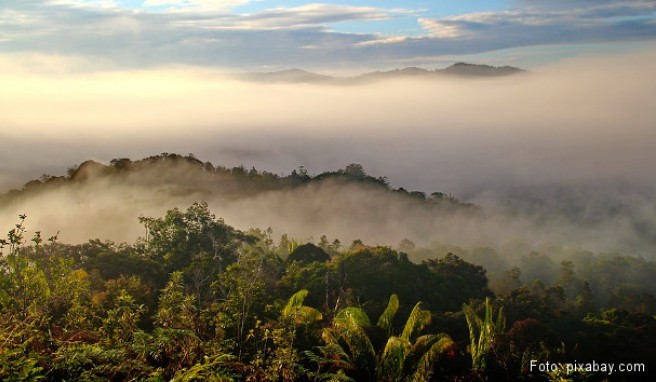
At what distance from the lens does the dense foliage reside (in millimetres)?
9961

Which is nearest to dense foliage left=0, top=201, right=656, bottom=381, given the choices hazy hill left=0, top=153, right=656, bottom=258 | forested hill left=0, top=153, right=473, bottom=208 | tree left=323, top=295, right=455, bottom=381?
tree left=323, top=295, right=455, bottom=381

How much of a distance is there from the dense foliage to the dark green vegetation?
6 cm

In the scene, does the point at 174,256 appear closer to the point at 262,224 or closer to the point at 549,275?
the point at 549,275

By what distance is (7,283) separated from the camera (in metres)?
14.4

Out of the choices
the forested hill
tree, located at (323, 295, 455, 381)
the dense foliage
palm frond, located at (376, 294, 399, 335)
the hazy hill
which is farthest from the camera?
the forested hill

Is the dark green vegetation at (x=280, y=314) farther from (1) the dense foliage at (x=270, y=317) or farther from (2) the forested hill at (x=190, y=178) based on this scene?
(2) the forested hill at (x=190, y=178)

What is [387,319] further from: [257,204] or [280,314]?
[257,204]

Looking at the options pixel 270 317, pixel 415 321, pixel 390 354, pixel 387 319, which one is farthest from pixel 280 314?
pixel 387 319

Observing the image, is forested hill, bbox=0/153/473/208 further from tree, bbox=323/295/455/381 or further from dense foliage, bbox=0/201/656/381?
tree, bbox=323/295/455/381

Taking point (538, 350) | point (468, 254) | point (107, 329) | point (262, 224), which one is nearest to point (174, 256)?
point (538, 350)

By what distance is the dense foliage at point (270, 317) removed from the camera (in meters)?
9.96

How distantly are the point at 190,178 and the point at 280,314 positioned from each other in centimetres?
7046

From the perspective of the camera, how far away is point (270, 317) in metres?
18.4

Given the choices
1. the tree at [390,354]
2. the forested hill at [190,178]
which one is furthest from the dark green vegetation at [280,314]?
the forested hill at [190,178]
